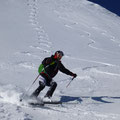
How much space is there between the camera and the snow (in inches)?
232

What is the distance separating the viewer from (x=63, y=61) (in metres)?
Answer: 12.4

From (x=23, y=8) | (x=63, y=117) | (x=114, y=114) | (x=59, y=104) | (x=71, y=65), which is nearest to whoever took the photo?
(x=63, y=117)

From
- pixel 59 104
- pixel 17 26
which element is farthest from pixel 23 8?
pixel 59 104

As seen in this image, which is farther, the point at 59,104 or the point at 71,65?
the point at 71,65

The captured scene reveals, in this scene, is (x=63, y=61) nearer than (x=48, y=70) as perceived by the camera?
No

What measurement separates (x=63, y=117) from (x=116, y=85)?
178 inches

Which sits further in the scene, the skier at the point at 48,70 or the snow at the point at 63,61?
the skier at the point at 48,70

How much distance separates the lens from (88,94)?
7918mm

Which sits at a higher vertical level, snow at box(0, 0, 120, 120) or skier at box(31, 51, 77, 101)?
skier at box(31, 51, 77, 101)

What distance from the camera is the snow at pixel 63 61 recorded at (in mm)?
5895

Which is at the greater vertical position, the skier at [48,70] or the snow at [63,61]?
the skier at [48,70]

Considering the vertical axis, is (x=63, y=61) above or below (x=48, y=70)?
below

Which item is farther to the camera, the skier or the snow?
the skier

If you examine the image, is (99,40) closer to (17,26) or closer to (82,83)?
(17,26)
